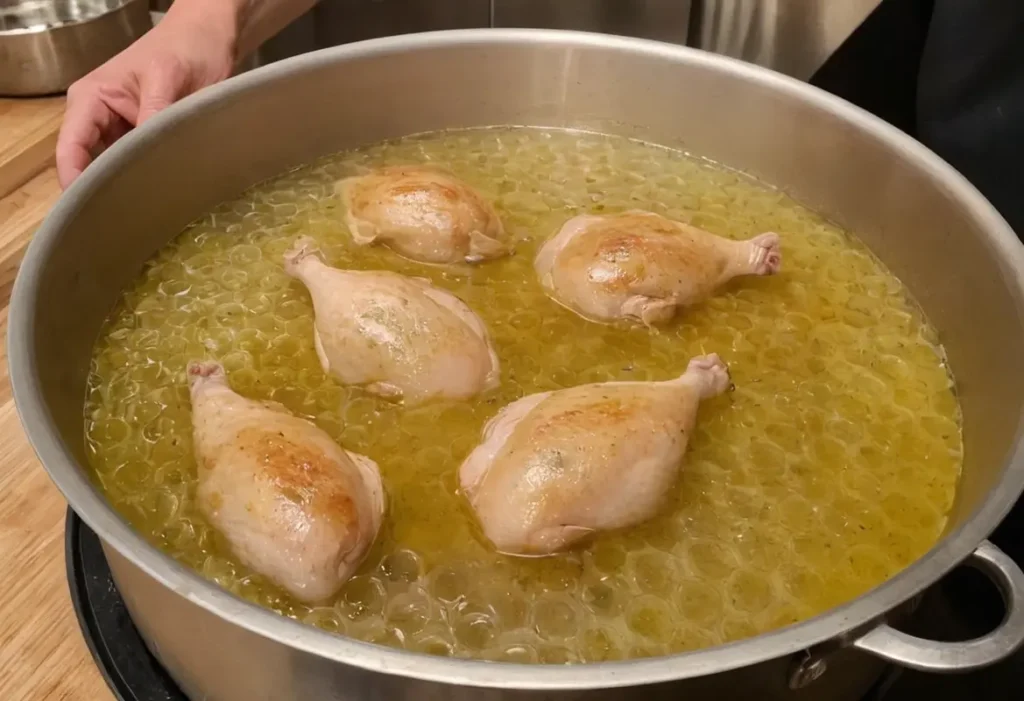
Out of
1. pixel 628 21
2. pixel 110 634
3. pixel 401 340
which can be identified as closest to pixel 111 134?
pixel 401 340

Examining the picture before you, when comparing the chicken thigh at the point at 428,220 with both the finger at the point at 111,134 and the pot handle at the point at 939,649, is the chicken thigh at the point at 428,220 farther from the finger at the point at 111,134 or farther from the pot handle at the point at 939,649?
the pot handle at the point at 939,649

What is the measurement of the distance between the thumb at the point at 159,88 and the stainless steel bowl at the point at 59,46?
62 cm

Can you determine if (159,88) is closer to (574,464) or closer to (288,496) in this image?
(288,496)

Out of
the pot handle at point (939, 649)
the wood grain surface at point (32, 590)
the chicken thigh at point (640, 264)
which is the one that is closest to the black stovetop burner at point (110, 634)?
the wood grain surface at point (32, 590)

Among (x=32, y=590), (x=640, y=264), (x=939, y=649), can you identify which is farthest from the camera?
(x=640, y=264)

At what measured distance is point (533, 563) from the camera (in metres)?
0.83

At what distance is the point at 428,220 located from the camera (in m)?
1.14

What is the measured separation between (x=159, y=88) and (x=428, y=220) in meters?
0.42

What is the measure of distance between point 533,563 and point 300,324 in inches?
17.9

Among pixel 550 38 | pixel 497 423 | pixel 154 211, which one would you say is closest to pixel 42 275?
pixel 154 211

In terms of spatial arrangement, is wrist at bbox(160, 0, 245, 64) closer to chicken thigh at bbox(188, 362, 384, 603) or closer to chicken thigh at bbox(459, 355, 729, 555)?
chicken thigh at bbox(188, 362, 384, 603)

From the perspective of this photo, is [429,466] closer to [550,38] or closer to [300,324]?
[300,324]

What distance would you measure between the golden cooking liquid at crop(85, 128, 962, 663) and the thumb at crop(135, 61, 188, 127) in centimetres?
17

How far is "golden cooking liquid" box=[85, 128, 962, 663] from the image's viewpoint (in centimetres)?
81
